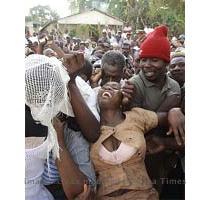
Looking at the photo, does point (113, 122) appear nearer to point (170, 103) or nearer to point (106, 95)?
point (106, 95)

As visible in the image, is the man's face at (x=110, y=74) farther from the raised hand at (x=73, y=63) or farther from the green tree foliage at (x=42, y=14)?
the green tree foliage at (x=42, y=14)

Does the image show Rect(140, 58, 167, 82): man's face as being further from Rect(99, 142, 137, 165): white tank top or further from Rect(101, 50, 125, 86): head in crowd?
Rect(99, 142, 137, 165): white tank top

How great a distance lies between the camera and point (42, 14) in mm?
2395

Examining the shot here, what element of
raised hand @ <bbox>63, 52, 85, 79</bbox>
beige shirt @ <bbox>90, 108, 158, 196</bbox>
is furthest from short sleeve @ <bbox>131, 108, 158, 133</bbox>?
raised hand @ <bbox>63, 52, 85, 79</bbox>

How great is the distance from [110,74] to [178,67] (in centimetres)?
23

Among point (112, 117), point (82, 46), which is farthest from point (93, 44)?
point (112, 117)

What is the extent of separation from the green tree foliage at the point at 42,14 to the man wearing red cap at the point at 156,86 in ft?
1.06

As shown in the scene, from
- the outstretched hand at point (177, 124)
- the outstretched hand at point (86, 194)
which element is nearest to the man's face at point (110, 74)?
the outstretched hand at point (177, 124)

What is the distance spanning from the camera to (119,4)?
239cm

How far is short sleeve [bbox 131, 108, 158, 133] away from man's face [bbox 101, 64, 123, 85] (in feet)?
0.42

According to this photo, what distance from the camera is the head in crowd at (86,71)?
93.9 inches

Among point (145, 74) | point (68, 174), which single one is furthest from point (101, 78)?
point (68, 174)
